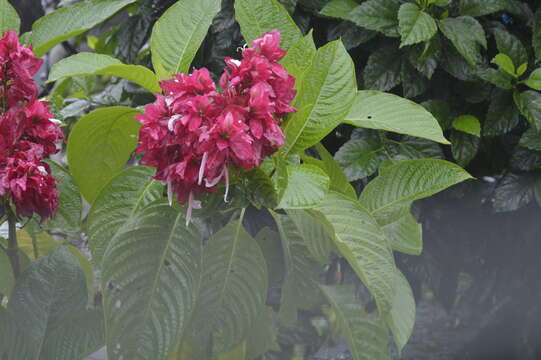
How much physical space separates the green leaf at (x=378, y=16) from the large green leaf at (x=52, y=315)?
0.53 metres

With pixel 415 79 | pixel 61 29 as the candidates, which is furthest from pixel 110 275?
pixel 415 79

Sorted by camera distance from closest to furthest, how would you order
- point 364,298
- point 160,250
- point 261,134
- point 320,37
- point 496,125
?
point 261,134 < point 160,250 < point 364,298 < point 496,125 < point 320,37

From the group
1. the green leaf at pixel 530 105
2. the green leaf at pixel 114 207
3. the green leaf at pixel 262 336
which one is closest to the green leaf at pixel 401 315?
the green leaf at pixel 262 336

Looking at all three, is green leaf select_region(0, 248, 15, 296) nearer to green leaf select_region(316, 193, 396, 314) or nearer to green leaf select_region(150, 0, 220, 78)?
green leaf select_region(150, 0, 220, 78)

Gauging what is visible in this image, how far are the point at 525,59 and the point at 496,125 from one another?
0.37ft

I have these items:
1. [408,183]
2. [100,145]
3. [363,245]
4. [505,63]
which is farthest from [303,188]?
[505,63]

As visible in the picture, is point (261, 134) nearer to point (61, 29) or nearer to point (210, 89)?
point (210, 89)

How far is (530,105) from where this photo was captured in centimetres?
95

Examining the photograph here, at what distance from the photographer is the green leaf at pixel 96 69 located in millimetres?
605

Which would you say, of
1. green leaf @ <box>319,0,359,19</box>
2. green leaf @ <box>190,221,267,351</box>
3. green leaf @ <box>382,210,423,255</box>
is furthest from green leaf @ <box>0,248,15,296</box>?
Result: green leaf @ <box>319,0,359,19</box>

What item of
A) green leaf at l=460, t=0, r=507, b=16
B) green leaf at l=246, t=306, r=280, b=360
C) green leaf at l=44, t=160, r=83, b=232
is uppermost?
green leaf at l=460, t=0, r=507, b=16

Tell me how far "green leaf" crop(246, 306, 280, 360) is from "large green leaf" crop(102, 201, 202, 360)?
12 cm

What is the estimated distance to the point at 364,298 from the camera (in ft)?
2.77

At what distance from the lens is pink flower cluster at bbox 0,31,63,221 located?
597 mm
